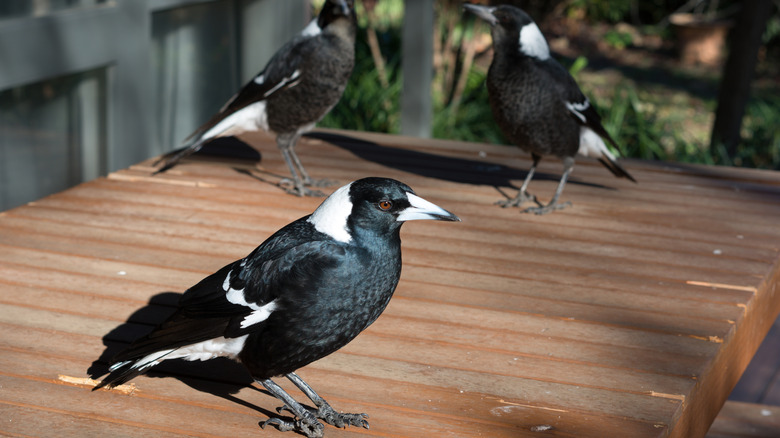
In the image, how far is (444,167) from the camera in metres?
3.74

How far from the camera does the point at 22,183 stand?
3139 mm

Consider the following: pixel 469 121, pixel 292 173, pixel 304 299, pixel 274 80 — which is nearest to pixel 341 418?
pixel 304 299

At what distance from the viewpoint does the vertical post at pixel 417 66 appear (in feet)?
13.9

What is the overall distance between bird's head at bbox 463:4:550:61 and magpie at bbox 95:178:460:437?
159 cm

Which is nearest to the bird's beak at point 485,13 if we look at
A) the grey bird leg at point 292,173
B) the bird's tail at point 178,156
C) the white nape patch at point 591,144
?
the white nape patch at point 591,144

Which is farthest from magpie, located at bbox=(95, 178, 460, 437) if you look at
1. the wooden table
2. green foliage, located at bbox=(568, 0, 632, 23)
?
green foliage, located at bbox=(568, 0, 632, 23)

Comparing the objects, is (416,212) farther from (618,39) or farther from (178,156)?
(618,39)

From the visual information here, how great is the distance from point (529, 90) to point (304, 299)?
1.71m

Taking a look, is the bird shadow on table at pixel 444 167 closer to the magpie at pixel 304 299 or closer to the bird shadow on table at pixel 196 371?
the bird shadow on table at pixel 196 371

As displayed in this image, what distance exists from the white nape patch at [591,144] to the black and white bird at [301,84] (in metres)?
0.89

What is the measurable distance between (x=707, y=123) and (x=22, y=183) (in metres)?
6.52

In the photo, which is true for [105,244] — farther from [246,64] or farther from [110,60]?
[246,64]

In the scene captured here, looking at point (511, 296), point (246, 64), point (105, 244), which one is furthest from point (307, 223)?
point (246, 64)

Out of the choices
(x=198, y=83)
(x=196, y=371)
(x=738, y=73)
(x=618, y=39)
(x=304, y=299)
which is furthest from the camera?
(x=618, y=39)
